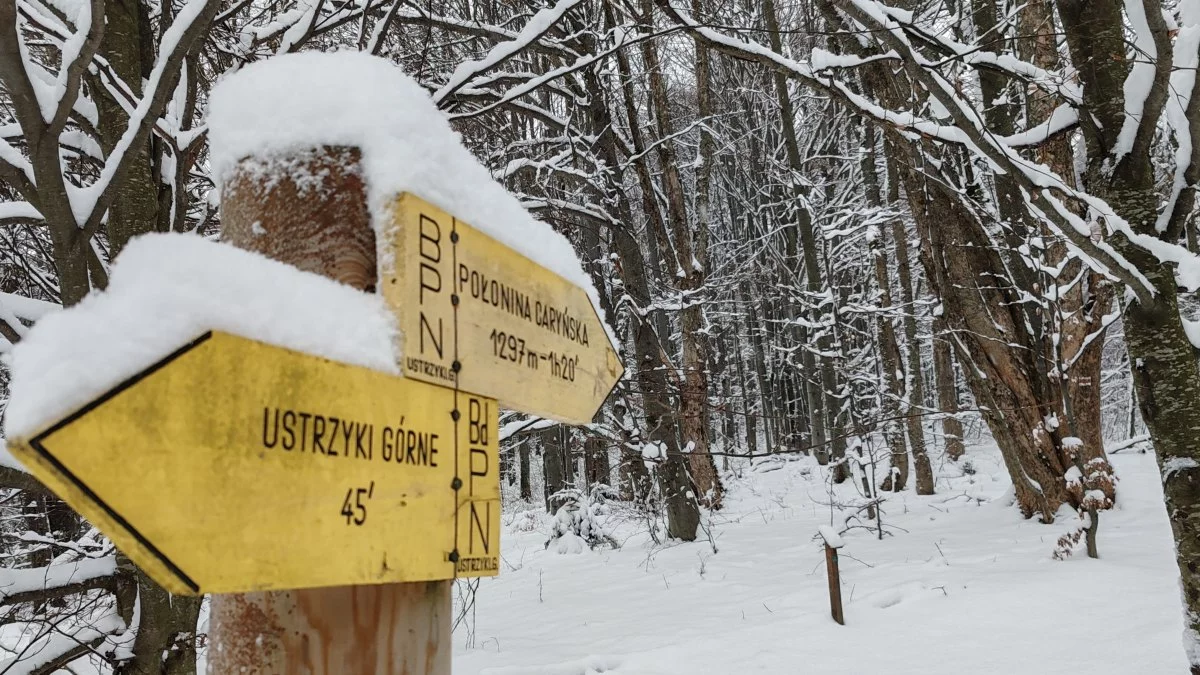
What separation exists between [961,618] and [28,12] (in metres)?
4.57

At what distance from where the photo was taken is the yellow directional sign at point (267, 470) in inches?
24.1

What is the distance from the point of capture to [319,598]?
919 millimetres

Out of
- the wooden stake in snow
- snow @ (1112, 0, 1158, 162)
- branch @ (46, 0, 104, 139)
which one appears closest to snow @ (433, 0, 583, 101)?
branch @ (46, 0, 104, 139)

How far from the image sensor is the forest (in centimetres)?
222

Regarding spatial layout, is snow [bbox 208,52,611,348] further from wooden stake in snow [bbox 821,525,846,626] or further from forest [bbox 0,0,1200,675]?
wooden stake in snow [bbox 821,525,846,626]

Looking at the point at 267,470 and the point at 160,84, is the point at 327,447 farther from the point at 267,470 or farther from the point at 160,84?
the point at 160,84

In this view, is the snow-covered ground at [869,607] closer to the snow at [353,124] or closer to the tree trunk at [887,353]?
the snow at [353,124]

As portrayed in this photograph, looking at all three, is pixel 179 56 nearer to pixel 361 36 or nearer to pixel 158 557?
pixel 361 36

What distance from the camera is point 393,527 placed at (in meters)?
0.89

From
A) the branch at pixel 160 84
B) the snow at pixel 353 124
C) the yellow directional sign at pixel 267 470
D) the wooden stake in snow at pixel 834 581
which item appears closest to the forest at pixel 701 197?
the branch at pixel 160 84

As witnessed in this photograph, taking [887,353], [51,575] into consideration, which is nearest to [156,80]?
[51,575]

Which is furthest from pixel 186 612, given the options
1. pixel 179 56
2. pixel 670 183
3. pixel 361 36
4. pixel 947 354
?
pixel 947 354

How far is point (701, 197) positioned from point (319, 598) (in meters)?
8.00

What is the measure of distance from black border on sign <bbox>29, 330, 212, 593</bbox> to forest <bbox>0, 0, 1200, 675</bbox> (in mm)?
480
